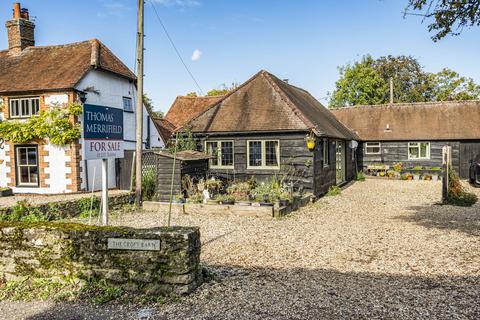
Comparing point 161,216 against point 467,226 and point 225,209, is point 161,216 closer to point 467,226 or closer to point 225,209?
point 225,209

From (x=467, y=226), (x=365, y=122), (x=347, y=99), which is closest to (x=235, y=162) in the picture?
(x=467, y=226)

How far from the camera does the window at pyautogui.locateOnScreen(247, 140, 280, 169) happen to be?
16.5 m

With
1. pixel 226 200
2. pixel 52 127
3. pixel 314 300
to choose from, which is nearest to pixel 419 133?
pixel 226 200

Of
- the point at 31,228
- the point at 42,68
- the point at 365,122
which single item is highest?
the point at 42,68

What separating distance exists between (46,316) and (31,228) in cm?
146

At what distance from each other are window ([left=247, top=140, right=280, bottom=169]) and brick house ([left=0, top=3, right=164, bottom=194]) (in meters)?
6.63

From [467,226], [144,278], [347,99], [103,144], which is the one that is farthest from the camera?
[347,99]

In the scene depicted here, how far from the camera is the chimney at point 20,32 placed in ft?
62.0

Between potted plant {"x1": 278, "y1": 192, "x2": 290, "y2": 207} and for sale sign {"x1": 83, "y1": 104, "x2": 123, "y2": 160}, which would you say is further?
potted plant {"x1": 278, "y1": 192, "x2": 290, "y2": 207}

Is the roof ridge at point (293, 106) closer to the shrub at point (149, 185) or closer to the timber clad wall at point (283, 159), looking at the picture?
the timber clad wall at point (283, 159)

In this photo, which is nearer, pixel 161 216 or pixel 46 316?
pixel 46 316

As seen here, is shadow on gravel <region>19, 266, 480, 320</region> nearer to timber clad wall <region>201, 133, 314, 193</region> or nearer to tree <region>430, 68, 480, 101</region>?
timber clad wall <region>201, 133, 314, 193</region>

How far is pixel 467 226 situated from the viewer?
10.7 metres

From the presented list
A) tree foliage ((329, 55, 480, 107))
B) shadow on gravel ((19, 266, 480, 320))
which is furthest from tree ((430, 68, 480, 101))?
shadow on gravel ((19, 266, 480, 320))
